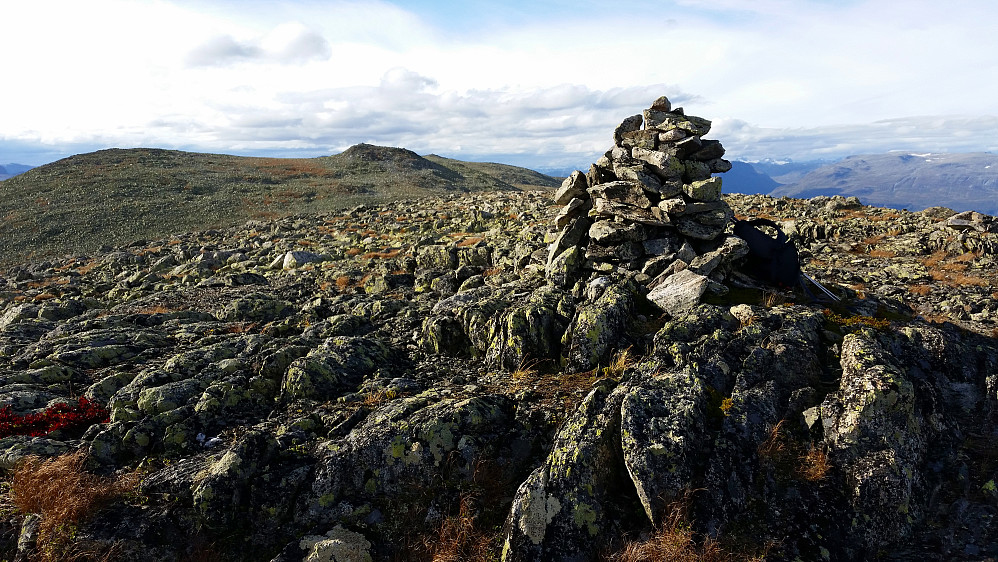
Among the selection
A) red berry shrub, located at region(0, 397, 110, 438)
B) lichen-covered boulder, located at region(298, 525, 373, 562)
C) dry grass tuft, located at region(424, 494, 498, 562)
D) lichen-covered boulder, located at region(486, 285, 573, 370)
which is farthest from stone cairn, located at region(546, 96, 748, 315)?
red berry shrub, located at region(0, 397, 110, 438)

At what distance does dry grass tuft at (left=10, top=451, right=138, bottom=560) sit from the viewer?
348 inches

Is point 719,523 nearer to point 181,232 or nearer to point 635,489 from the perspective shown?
point 635,489

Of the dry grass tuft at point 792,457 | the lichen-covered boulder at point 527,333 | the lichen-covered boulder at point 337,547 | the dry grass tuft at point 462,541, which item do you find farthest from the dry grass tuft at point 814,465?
the lichen-covered boulder at point 337,547

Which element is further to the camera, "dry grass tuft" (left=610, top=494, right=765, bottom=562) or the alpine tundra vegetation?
the alpine tundra vegetation

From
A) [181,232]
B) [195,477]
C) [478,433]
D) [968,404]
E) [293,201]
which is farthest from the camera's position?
[293,201]

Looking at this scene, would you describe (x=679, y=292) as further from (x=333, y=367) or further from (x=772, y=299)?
(x=333, y=367)

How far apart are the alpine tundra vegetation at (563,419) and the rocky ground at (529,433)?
0.20 ft

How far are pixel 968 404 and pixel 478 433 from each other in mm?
13374

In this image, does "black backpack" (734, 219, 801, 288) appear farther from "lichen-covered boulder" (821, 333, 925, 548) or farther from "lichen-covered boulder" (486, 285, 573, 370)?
"lichen-covered boulder" (486, 285, 573, 370)

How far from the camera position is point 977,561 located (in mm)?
8516

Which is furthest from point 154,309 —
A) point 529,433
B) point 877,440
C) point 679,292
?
point 877,440

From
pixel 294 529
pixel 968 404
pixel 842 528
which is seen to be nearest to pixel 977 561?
pixel 842 528

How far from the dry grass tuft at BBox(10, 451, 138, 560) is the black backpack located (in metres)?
21.1

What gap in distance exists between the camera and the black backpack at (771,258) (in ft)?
57.2
